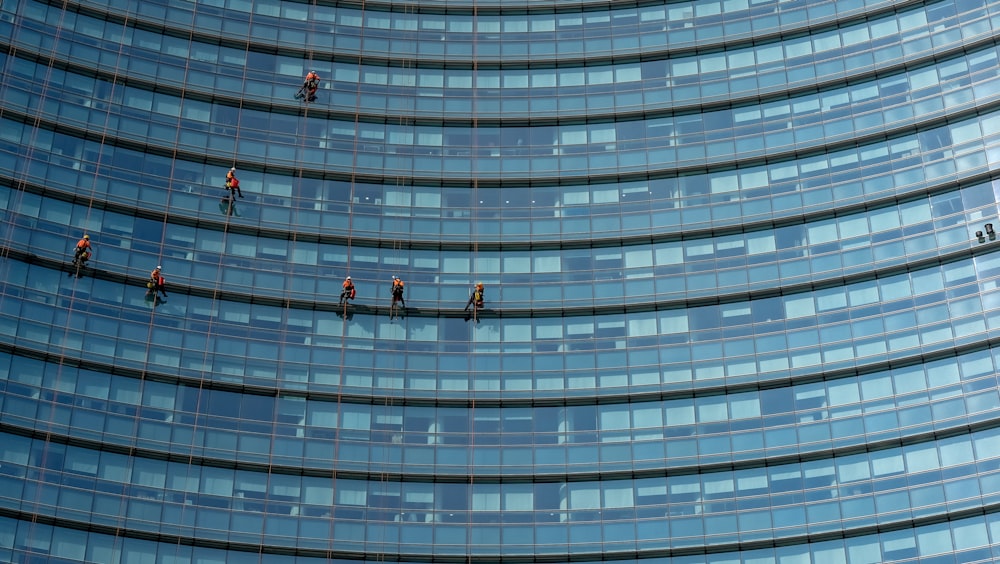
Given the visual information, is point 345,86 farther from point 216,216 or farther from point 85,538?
point 85,538

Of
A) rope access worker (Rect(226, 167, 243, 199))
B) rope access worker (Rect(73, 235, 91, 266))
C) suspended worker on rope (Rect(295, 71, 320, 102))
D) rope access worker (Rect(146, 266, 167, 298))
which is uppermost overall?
suspended worker on rope (Rect(295, 71, 320, 102))

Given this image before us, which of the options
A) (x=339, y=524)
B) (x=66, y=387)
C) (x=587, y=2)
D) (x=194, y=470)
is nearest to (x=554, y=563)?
(x=339, y=524)

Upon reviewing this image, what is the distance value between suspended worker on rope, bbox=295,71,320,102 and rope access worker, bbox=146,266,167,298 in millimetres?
12755

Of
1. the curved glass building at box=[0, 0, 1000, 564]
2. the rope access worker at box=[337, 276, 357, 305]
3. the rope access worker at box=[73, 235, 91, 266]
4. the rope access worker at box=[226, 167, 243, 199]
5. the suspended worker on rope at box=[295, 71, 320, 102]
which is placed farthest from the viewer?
the suspended worker on rope at box=[295, 71, 320, 102]

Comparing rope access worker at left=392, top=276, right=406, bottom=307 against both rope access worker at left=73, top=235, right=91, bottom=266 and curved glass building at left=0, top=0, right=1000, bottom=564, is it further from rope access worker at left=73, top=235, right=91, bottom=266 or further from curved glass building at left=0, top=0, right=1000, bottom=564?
rope access worker at left=73, top=235, right=91, bottom=266

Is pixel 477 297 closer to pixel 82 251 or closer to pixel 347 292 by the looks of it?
pixel 347 292

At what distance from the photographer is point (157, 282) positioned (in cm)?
7669

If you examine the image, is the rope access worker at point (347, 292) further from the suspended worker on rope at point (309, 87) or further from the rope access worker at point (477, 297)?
the suspended worker on rope at point (309, 87)

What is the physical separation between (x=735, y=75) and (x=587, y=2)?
9.43 meters

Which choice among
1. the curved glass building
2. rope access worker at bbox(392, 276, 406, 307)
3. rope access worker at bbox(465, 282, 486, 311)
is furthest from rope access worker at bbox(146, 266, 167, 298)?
rope access worker at bbox(465, 282, 486, 311)

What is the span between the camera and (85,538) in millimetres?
71312

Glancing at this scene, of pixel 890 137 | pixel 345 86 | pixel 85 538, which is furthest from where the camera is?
pixel 345 86

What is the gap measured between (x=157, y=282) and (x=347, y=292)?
9.24 metres

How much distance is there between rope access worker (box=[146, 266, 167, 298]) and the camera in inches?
3009
